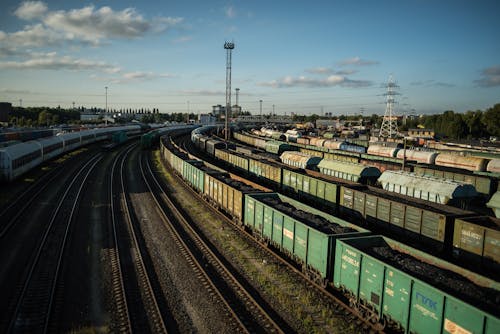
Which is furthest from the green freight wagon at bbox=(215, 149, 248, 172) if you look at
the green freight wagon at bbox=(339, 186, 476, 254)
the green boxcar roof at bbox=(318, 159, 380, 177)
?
the green freight wagon at bbox=(339, 186, 476, 254)

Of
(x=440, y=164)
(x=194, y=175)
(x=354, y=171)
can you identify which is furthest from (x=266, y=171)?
(x=440, y=164)

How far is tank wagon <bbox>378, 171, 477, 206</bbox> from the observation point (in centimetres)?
2358

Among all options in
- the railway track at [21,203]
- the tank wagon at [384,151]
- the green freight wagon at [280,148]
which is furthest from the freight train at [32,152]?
the tank wagon at [384,151]

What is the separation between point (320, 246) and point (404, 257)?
320 cm

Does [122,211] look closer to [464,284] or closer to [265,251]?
[265,251]

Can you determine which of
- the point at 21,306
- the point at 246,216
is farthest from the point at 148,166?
the point at 21,306

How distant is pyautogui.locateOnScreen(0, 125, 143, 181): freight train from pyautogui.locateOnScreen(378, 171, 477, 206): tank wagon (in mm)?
35740

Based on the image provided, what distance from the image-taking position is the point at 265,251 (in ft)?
63.3

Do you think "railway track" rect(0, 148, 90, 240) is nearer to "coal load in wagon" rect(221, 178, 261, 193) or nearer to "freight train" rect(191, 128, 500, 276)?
"coal load in wagon" rect(221, 178, 261, 193)

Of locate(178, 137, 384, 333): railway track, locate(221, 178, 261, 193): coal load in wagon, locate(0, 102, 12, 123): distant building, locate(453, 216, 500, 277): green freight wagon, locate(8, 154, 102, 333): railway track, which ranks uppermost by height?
locate(0, 102, 12, 123): distant building

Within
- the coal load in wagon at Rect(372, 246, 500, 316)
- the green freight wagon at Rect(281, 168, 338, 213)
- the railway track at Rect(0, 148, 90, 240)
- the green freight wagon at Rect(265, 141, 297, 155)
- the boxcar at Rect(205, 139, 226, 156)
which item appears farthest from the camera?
the green freight wagon at Rect(265, 141, 297, 155)

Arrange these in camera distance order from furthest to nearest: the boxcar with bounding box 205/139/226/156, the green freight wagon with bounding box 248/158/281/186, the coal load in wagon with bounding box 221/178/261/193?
1. the boxcar with bounding box 205/139/226/156
2. the green freight wagon with bounding box 248/158/281/186
3. the coal load in wagon with bounding box 221/178/261/193

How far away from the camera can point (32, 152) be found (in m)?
43.3

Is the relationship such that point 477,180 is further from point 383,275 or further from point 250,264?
point 383,275
